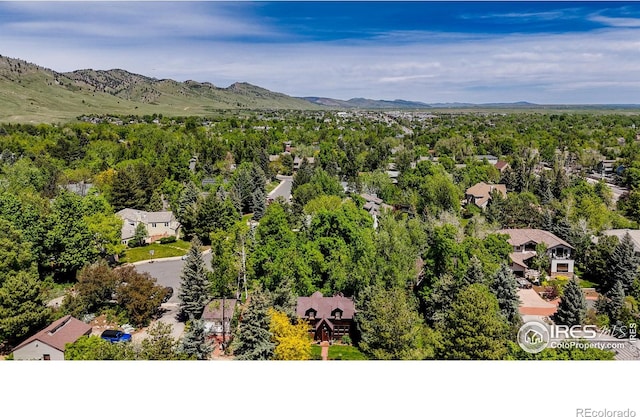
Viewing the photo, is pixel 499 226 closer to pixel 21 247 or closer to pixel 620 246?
pixel 620 246

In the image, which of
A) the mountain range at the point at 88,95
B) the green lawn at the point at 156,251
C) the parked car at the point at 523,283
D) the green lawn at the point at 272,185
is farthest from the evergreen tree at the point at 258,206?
the mountain range at the point at 88,95

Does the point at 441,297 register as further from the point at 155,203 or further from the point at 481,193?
the point at 155,203

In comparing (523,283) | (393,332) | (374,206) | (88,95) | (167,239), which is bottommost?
(167,239)

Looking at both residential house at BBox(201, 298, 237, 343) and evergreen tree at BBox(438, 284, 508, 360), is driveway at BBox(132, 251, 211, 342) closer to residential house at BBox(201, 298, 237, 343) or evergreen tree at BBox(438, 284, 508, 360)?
residential house at BBox(201, 298, 237, 343)

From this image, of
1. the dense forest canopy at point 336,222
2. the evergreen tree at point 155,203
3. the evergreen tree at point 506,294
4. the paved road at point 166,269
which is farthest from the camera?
the evergreen tree at point 155,203

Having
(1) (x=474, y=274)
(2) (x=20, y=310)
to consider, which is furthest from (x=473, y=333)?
(2) (x=20, y=310)

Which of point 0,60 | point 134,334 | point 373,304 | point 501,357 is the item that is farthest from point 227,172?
point 0,60

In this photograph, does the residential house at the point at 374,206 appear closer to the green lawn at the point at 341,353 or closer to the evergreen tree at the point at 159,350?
the green lawn at the point at 341,353
